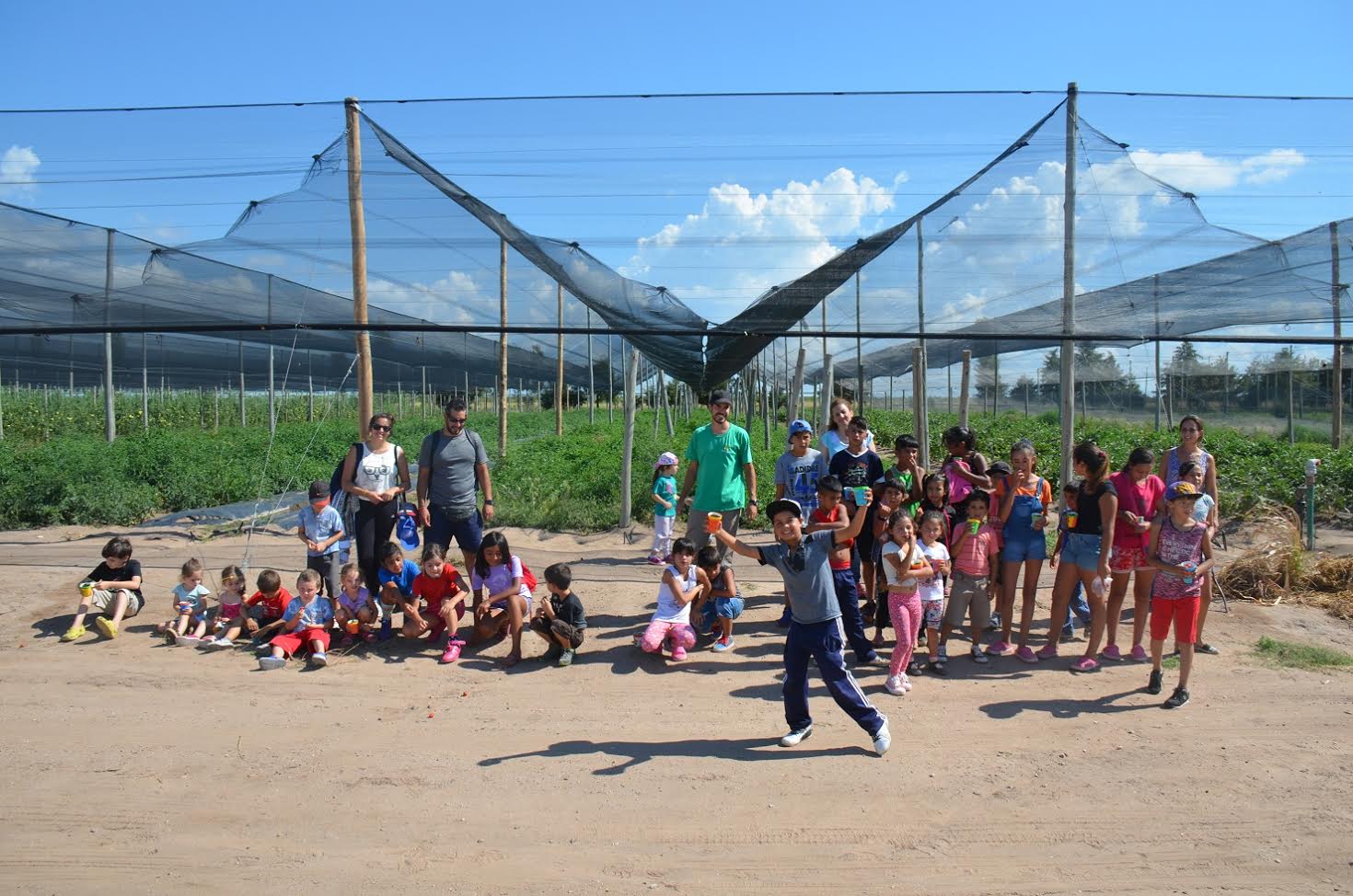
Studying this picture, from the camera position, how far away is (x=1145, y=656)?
19.4 ft

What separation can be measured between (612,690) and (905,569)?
198 cm

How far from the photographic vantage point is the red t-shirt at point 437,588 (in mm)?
6285

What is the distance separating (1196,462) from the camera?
5859 mm

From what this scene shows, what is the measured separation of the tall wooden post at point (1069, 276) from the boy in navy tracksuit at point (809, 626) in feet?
13.2

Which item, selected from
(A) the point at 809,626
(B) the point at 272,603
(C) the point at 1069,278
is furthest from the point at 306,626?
(C) the point at 1069,278

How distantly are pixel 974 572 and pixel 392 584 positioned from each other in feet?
13.4

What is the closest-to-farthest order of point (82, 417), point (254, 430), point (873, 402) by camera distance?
1. point (254, 430)
2. point (82, 417)
3. point (873, 402)

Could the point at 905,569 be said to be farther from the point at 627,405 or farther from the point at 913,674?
the point at 627,405

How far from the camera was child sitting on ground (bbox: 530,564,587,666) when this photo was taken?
5.91m

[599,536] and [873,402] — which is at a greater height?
[873,402]

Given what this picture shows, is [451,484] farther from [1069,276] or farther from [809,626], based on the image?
[1069,276]

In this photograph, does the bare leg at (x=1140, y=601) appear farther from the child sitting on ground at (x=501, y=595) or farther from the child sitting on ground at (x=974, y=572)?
the child sitting on ground at (x=501, y=595)

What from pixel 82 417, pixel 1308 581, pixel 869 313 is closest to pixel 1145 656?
pixel 1308 581

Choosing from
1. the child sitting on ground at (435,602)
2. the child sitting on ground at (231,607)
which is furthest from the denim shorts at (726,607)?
the child sitting on ground at (231,607)
